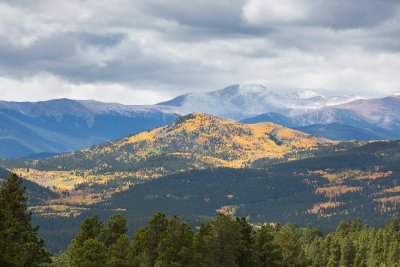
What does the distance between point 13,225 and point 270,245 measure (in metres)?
47.8

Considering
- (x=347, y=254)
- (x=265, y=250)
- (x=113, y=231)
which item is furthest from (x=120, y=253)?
(x=347, y=254)

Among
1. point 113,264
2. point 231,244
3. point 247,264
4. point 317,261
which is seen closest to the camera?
point 113,264

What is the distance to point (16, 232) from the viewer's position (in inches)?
3529

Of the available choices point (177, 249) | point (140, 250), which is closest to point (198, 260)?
point (177, 249)

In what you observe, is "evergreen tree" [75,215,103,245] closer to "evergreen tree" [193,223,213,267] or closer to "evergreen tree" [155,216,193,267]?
"evergreen tree" [155,216,193,267]

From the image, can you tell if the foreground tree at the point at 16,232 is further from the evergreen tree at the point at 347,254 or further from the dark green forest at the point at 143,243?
the evergreen tree at the point at 347,254

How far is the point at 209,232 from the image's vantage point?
109 m

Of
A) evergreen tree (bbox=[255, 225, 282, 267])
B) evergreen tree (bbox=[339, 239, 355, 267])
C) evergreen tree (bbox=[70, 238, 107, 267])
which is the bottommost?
evergreen tree (bbox=[339, 239, 355, 267])

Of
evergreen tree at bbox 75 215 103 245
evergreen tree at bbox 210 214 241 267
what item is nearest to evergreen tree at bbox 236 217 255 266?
evergreen tree at bbox 210 214 241 267

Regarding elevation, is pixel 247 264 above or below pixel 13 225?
below

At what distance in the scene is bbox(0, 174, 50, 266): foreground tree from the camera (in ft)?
275

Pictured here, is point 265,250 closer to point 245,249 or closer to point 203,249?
point 245,249

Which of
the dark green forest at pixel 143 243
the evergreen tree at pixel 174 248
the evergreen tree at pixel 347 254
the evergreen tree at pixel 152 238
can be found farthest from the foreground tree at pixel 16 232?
the evergreen tree at pixel 347 254

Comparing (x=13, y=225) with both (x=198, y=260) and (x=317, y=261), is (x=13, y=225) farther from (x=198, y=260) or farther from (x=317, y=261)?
(x=317, y=261)
